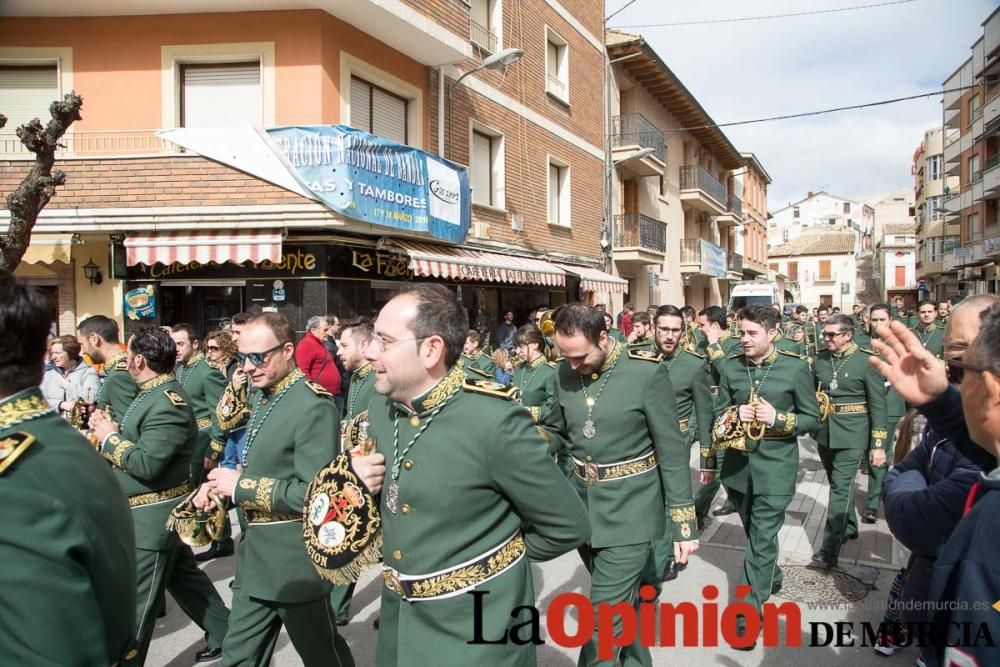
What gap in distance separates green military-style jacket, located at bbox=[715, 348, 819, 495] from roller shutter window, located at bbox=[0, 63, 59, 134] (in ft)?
37.3

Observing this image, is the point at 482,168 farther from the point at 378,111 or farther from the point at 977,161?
the point at 977,161

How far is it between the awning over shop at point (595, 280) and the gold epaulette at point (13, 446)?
15.9m

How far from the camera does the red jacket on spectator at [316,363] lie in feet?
25.2

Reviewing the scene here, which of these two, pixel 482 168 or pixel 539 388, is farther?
pixel 482 168

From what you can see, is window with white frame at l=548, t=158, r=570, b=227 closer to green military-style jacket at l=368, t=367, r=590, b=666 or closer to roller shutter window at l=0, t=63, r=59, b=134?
roller shutter window at l=0, t=63, r=59, b=134

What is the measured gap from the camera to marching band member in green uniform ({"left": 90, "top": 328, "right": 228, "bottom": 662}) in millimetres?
3621

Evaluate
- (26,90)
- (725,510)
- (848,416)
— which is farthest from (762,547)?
(26,90)

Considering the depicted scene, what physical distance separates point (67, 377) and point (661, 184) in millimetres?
22797

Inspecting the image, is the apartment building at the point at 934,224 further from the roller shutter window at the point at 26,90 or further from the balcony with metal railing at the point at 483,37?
the roller shutter window at the point at 26,90

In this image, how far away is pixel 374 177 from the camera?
1090 cm

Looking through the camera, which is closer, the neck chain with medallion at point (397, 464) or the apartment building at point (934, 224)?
the neck chain with medallion at point (397, 464)

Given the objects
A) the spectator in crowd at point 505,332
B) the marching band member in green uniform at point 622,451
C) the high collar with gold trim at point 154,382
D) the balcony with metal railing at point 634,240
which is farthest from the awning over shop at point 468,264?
the marching band member in green uniform at point 622,451

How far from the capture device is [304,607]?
3176mm

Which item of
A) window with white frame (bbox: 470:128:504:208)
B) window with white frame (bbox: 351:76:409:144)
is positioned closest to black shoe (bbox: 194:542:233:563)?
window with white frame (bbox: 351:76:409:144)
